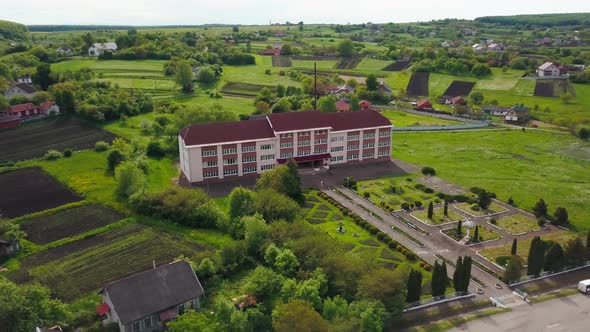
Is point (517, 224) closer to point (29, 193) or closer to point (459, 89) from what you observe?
point (29, 193)

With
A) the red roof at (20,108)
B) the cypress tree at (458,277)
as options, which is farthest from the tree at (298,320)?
the red roof at (20,108)

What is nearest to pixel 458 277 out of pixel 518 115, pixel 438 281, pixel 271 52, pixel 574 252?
pixel 438 281

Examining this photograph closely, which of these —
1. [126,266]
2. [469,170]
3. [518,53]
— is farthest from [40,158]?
[518,53]

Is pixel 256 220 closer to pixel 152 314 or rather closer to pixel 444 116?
pixel 152 314

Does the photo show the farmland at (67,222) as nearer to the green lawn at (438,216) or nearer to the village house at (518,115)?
the green lawn at (438,216)

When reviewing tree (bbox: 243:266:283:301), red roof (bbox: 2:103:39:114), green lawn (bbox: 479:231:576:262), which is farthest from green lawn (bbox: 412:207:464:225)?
red roof (bbox: 2:103:39:114)

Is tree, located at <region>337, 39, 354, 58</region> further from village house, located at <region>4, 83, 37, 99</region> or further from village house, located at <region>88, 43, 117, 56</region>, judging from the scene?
village house, located at <region>4, 83, 37, 99</region>
